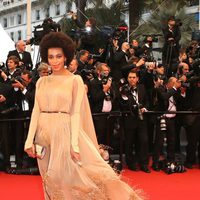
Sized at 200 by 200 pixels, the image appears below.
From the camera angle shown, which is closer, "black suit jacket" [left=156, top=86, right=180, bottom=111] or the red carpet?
the red carpet

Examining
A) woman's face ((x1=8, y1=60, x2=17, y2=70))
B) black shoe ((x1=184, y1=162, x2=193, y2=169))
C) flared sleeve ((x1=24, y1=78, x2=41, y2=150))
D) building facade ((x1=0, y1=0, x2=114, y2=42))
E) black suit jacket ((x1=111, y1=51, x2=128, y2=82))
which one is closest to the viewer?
flared sleeve ((x1=24, y1=78, x2=41, y2=150))

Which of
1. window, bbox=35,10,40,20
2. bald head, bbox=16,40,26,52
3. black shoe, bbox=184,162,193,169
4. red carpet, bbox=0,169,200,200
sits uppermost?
window, bbox=35,10,40,20

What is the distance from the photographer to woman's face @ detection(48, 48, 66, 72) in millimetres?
4328

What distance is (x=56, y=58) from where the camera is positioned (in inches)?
171

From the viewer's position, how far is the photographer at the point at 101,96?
7.86 meters

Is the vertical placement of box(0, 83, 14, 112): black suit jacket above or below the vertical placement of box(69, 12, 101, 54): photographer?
below

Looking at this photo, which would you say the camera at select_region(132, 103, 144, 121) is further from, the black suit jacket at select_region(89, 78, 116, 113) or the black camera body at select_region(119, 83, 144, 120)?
the black suit jacket at select_region(89, 78, 116, 113)

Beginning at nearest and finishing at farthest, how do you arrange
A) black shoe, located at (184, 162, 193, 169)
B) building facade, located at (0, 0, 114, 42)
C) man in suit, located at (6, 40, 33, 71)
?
black shoe, located at (184, 162, 193, 169) < man in suit, located at (6, 40, 33, 71) < building facade, located at (0, 0, 114, 42)

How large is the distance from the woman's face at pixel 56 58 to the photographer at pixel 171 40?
6.13 m

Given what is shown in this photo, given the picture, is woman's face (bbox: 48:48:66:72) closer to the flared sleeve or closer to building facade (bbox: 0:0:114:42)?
the flared sleeve

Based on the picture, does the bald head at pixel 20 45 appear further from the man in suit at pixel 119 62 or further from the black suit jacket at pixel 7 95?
the man in suit at pixel 119 62

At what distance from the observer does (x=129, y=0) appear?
2217 cm

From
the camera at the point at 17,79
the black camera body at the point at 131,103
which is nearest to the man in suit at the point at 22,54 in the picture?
the camera at the point at 17,79

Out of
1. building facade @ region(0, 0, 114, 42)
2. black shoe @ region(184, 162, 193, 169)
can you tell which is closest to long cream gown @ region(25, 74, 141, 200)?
black shoe @ region(184, 162, 193, 169)
